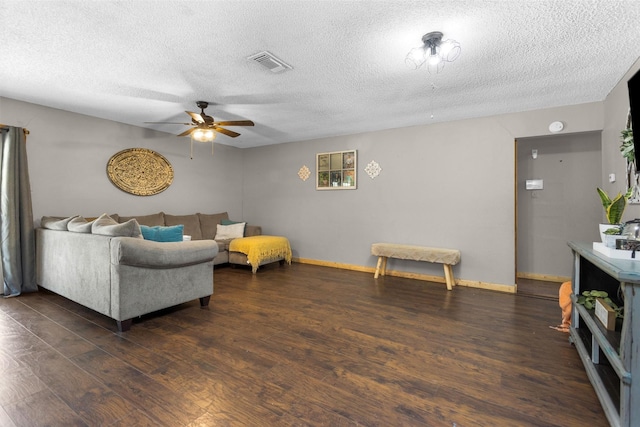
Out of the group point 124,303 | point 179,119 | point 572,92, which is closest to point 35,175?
point 179,119

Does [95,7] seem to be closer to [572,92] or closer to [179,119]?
[179,119]

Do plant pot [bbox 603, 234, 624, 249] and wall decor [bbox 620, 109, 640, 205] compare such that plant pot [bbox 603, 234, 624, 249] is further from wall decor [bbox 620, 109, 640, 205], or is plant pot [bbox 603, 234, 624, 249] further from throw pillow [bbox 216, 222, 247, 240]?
throw pillow [bbox 216, 222, 247, 240]

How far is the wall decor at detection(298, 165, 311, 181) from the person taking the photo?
18.7 ft

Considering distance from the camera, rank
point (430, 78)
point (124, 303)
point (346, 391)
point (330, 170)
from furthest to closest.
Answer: point (330, 170) → point (430, 78) → point (124, 303) → point (346, 391)

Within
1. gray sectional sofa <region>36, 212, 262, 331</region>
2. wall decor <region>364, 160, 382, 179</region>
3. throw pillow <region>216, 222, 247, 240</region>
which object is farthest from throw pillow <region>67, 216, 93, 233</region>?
wall decor <region>364, 160, 382, 179</region>

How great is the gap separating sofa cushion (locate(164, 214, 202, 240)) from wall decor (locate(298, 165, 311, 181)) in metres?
2.16

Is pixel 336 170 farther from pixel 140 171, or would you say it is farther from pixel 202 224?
pixel 140 171

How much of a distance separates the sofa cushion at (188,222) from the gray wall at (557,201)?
5.55 metres

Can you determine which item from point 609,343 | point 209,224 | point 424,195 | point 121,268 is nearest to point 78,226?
point 121,268

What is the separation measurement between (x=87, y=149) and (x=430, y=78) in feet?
15.6

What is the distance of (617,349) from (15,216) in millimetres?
5615

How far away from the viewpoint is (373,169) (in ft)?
16.3

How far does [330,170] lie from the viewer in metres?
5.43

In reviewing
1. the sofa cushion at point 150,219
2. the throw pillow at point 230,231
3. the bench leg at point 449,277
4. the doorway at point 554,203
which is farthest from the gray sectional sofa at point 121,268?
the doorway at point 554,203
